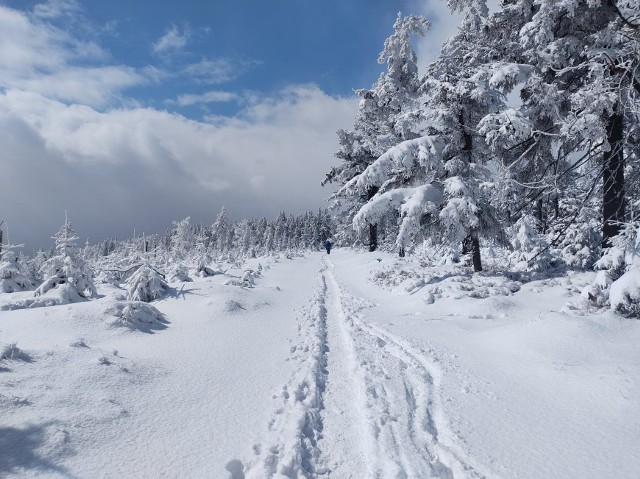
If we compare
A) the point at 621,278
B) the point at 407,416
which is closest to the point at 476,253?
the point at 621,278

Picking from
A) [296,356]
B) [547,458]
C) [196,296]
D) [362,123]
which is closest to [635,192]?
[547,458]

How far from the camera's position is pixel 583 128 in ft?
22.0

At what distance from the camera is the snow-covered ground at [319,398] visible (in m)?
3.46

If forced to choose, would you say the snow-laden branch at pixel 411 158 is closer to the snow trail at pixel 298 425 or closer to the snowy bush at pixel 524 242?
the snowy bush at pixel 524 242

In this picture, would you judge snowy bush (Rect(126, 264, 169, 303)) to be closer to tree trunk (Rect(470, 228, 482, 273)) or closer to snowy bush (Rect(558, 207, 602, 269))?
tree trunk (Rect(470, 228, 482, 273))

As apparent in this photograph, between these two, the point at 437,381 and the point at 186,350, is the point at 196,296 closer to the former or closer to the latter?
the point at 186,350

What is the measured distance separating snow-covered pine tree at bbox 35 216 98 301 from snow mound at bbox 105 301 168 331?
13.0 feet

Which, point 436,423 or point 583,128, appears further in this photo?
point 583,128

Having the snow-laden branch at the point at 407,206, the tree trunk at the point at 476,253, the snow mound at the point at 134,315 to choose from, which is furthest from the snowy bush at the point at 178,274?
the tree trunk at the point at 476,253

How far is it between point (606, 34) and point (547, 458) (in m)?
9.13

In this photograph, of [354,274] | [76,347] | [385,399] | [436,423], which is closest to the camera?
[436,423]

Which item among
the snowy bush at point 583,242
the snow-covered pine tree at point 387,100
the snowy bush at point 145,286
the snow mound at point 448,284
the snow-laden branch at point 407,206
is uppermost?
the snow-covered pine tree at point 387,100

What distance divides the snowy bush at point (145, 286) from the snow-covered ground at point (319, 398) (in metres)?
2.80

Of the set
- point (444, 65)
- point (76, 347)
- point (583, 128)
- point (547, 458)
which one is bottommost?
point (547, 458)
